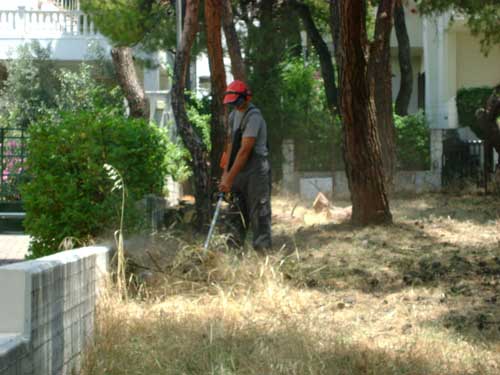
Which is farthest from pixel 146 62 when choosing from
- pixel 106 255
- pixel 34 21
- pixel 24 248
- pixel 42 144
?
pixel 106 255

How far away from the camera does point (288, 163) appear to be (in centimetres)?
1925

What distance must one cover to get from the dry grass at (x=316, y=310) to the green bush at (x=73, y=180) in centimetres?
59

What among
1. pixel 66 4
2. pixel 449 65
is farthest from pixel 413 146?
pixel 66 4

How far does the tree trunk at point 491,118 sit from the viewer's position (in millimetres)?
16516

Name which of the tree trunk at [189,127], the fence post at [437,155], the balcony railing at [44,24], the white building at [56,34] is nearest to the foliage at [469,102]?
the fence post at [437,155]

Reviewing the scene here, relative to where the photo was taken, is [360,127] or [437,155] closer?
[360,127]

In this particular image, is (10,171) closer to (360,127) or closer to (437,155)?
(360,127)

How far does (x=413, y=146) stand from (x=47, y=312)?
51.4ft

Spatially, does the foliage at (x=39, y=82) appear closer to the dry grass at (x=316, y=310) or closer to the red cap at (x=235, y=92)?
the dry grass at (x=316, y=310)

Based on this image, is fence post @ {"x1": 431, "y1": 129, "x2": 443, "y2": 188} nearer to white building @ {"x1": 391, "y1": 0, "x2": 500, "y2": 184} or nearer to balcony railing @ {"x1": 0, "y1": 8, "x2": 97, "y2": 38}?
white building @ {"x1": 391, "y1": 0, "x2": 500, "y2": 184}

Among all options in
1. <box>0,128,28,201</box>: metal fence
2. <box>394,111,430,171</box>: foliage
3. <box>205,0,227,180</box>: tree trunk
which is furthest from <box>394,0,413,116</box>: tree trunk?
<box>0,128,28,201</box>: metal fence

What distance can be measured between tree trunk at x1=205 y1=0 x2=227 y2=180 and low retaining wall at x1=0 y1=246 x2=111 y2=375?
607 centimetres

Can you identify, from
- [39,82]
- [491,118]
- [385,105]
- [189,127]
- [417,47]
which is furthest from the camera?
[417,47]

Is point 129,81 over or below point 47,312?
over
